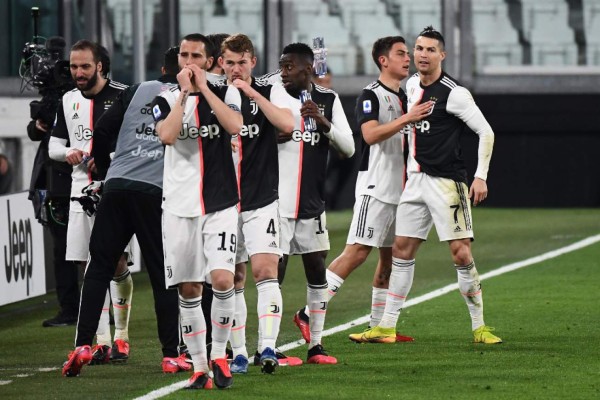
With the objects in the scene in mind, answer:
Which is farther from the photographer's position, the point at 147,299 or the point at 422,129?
the point at 147,299

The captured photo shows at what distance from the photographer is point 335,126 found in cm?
938

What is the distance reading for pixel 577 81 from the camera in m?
27.1

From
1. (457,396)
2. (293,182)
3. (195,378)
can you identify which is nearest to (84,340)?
(195,378)

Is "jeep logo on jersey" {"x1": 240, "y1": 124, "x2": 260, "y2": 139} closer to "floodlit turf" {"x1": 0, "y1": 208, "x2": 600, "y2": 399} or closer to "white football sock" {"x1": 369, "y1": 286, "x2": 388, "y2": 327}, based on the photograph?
"floodlit turf" {"x1": 0, "y1": 208, "x2": 600, "y2": 399}

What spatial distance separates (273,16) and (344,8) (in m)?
1.79

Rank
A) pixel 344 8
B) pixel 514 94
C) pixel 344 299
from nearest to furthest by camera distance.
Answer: pixel 344 299 → pixel 514 94 → pixel 344 8

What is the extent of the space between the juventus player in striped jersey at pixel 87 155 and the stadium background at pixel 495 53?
13.4m

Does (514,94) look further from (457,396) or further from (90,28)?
(457,396)

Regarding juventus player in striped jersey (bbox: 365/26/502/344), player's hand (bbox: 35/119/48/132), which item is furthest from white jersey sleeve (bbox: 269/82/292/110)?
player's hand (bbox: 35/119/48/132)

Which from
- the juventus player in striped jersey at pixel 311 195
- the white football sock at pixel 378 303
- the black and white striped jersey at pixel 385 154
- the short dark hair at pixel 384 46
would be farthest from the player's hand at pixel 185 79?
the white football sock at pixel 378 303

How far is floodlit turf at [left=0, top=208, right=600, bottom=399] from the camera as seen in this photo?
836cm

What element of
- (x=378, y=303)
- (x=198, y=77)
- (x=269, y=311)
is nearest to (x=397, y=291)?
(x=378, y=303)

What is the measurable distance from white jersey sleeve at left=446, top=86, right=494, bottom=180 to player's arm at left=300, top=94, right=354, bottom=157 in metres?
1.04

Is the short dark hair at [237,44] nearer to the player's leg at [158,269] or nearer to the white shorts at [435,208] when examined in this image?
the player's leg at [158,269]
